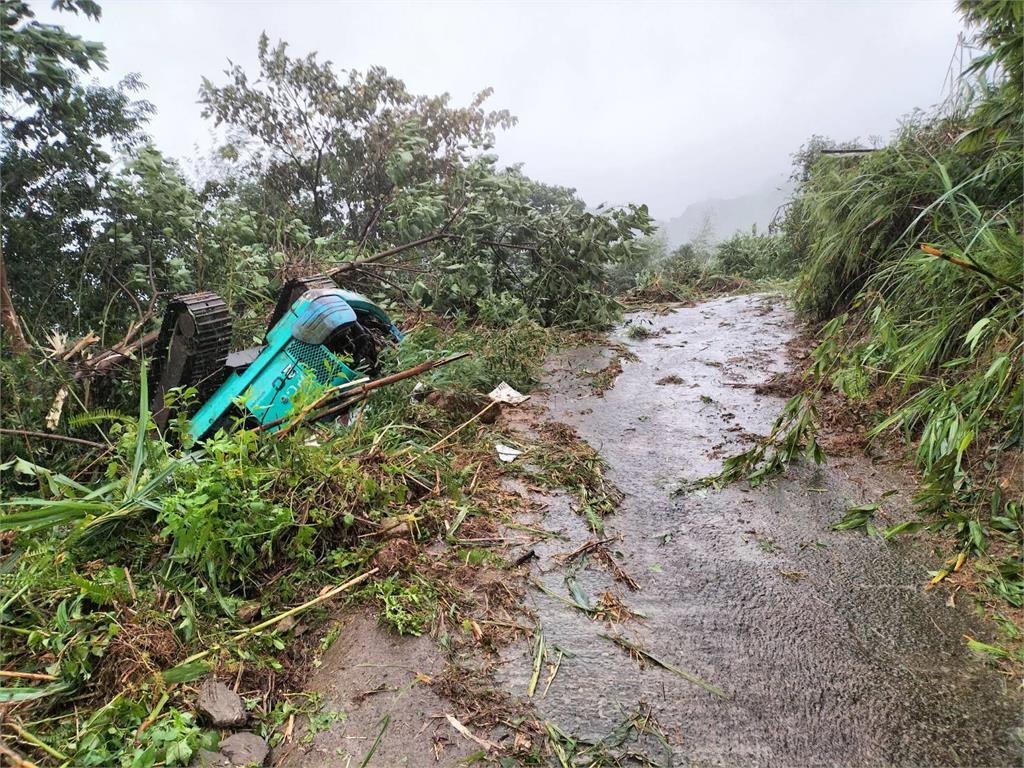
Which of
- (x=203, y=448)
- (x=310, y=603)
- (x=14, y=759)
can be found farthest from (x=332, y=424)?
(x=14, y=759)

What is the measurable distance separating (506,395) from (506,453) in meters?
0.88

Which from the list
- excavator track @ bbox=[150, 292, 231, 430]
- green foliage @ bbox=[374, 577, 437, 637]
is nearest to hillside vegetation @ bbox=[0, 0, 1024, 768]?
green foliage @ bbox=[374, 577, 437, 637]

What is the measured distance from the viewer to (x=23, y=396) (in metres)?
3.52

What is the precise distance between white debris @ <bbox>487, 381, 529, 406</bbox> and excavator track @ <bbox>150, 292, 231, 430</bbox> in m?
1.77

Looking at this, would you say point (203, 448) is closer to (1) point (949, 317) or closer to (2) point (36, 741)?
(2) point (36, 741)

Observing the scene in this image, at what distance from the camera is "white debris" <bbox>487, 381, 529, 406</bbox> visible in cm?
386

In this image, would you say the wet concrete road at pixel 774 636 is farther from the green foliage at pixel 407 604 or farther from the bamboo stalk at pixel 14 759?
the bamboo stalk at pixel 14 759

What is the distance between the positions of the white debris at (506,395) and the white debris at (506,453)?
24.8 inches

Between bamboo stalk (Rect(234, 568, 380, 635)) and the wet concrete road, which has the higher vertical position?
bamboo stalk (Rect(234, 568, 380, 635))

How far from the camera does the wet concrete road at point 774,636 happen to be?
145 cm

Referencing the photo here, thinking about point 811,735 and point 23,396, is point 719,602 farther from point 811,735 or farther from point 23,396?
point 23,396

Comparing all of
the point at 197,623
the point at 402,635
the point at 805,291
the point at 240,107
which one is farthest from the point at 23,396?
the point at 240,107

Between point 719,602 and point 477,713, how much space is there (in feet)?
3.28

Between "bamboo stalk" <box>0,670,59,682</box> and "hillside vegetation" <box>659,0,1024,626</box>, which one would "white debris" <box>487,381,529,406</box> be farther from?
"bamboo stalk" <box>0,670,59,682</box>
